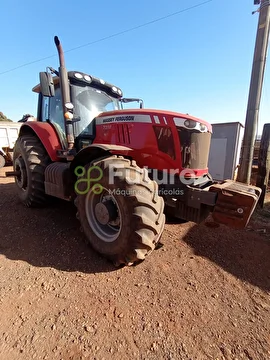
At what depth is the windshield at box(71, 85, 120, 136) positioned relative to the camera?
3.57m

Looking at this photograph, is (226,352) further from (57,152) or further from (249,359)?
(57,152)

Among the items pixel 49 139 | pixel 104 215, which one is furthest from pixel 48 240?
pixel 49 139

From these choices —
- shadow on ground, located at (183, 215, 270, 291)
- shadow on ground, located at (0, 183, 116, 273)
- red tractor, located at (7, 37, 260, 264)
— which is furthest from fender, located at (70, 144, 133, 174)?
shadow on ground, located at (183, 215, 270, 291)

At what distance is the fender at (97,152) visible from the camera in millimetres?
2678

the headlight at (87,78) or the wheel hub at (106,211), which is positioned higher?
the headlight at (87,78)

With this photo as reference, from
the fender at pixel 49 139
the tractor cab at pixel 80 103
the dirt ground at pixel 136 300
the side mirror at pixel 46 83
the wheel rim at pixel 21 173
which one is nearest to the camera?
the dirt ground at pixel 136 300

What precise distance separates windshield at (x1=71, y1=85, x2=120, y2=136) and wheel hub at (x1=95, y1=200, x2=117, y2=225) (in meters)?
1.59

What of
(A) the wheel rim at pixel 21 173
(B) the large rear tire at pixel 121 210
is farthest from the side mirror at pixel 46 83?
(A) the wheel rim at pixel 21 173

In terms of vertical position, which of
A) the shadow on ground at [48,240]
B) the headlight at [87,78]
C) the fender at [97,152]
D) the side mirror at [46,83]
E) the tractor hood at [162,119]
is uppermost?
the headlight at [87,78]

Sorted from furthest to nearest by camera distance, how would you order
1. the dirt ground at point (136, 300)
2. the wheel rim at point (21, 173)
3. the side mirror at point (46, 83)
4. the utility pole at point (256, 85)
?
1. the utility pole at point (256, 85)
2. the wheel rim at point (21, 173)
3. the side mirror at point (46, 83)
4. the dirt ground at point (136, 300)

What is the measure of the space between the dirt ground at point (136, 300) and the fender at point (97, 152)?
1166 mm

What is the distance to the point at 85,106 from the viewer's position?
144 inches

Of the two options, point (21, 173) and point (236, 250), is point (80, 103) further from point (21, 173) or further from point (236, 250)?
point (236, 250)

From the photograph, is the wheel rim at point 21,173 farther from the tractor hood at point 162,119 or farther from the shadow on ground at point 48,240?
the tractor hood at point 162,119
